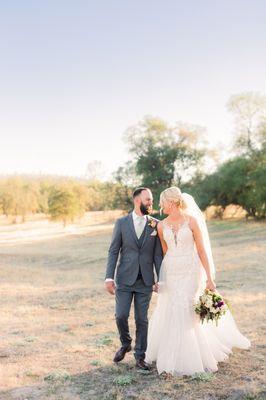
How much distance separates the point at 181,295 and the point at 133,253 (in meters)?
0.94

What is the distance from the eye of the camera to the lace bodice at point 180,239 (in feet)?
22.8

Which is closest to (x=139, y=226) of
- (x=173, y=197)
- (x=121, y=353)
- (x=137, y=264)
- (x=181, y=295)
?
Result: (x=137, y=264)

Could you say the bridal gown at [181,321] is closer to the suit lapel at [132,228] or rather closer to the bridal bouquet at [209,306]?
the bridal bouquet at [209,306]

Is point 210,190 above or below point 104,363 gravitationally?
above

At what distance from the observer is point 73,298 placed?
16219 mm

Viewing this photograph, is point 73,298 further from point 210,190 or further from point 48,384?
point 210,190

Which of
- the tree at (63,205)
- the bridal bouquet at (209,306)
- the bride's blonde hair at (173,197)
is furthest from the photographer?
the tree at (63,205)

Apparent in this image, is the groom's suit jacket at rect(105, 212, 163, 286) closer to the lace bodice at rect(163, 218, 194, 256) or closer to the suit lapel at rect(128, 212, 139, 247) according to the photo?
the suit lapel at rect(128, 212, 139, 247)

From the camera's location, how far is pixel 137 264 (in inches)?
276

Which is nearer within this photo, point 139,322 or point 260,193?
point 139,322

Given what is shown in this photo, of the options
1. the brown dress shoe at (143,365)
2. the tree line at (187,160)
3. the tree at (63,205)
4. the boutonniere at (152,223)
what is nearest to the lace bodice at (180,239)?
the boutonniere at (152,223)

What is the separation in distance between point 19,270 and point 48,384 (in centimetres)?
2064

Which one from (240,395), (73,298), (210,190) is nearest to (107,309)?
(73,298)

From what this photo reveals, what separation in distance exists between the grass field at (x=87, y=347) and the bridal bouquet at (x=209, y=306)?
81 centimetres
